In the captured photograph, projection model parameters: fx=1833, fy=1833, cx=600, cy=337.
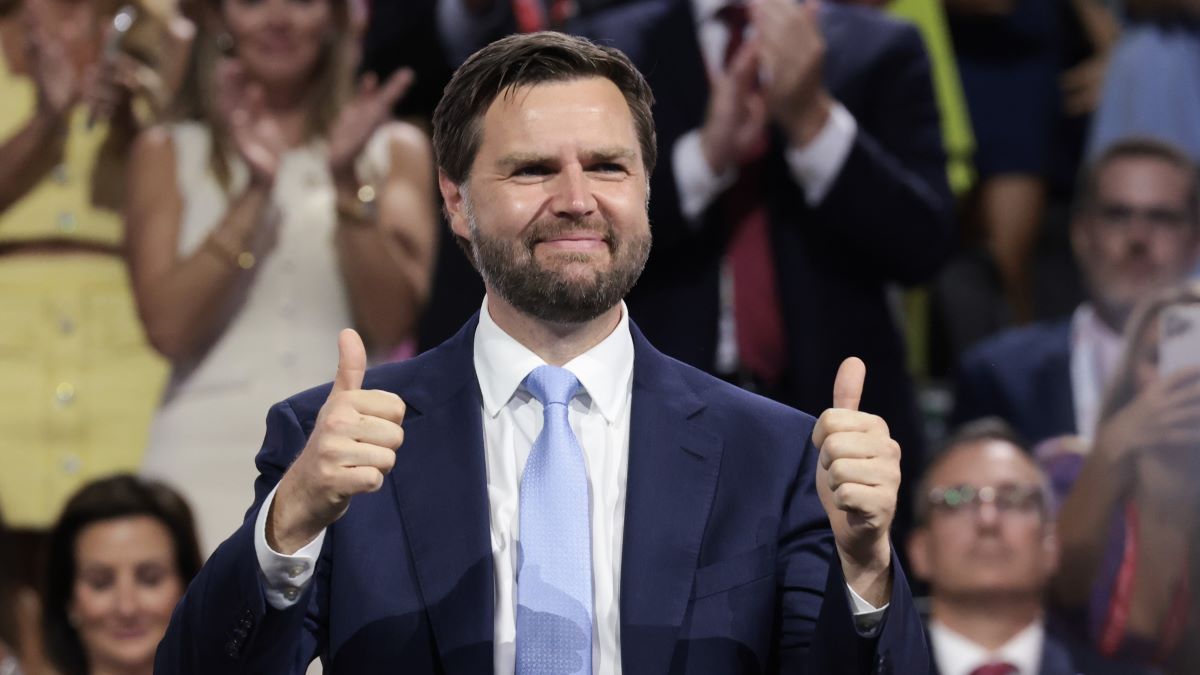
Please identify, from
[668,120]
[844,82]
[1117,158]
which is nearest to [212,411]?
[668,120]

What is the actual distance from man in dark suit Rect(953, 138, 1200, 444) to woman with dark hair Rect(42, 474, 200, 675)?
64.8 inches

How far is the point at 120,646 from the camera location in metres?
3.29

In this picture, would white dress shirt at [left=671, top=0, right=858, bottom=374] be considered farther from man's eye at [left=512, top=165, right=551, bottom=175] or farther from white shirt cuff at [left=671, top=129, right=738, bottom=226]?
man's eye at [left=512, top=165, right=551, bottom=175]

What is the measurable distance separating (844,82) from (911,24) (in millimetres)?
168

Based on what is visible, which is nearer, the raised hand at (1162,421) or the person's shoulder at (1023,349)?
the raised hand at (1162,421)

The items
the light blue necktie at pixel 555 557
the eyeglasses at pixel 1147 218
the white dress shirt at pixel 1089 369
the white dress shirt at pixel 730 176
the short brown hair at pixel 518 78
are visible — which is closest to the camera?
the light blue necktie at pixel 555 557

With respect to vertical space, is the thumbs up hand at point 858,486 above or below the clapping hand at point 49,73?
below

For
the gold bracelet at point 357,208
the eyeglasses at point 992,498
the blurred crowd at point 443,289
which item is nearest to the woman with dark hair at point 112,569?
the blurred crowd at point 443,289

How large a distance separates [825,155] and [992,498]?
732mm

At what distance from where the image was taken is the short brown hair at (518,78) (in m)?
1.84

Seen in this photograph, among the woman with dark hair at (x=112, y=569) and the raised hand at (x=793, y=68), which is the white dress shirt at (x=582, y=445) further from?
the woman with dark hair at (x=112, y=569)

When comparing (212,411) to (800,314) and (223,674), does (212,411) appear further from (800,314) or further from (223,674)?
(223,674)

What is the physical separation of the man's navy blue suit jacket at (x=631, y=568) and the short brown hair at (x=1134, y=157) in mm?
2272

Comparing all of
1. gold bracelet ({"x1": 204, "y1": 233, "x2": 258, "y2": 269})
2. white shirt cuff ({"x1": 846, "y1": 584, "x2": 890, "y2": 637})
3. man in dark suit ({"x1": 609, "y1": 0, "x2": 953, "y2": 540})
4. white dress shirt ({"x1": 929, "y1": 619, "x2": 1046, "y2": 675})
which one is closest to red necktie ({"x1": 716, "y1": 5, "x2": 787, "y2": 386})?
man in dark suit ({"x1": 609, "y1": 0, "x2": 953, "y2": 540})
